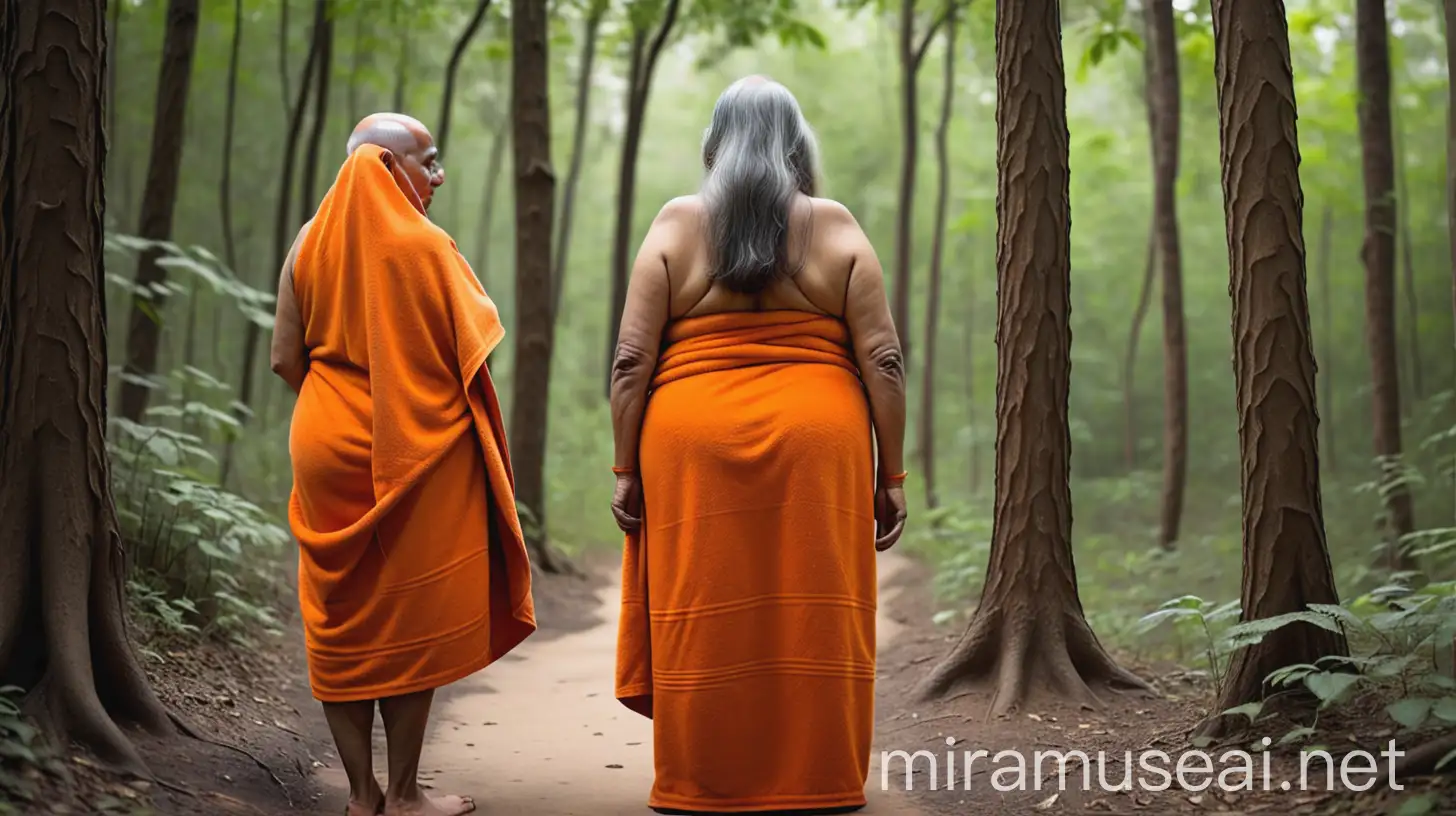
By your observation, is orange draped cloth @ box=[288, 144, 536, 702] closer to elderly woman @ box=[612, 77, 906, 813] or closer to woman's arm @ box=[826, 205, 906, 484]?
elderly woman @ box=[612, 77, 906, 813]

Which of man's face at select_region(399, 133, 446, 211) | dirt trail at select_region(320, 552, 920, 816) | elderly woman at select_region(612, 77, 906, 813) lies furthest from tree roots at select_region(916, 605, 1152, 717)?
man's face at select_region(399, 133, 446, 211)

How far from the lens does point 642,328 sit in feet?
14.4

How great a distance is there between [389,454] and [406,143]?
1.20m

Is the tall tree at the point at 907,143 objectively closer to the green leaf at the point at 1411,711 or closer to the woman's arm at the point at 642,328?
the woman's arm at the point at 642,328

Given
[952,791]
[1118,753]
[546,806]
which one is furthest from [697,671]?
[1118,753]

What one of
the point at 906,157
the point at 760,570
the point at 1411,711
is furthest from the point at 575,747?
the point at 906,157

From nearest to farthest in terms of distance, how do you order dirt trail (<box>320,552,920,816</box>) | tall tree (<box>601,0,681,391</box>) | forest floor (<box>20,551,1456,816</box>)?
forest floor (<box>20,551,1456,816</box>)
dirt trail (<box>320,552,920,816</box>)
tall tree (<box>601,0,681,391</box>)

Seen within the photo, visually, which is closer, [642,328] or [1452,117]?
[642,328]

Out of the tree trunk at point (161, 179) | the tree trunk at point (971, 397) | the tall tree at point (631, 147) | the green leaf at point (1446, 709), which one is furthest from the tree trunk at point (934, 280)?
the green leaf at point (1446, 709)

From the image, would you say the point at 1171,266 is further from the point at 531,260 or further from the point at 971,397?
the point at 971,397

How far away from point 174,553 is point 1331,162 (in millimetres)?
17749

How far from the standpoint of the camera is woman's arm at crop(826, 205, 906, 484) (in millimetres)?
4359

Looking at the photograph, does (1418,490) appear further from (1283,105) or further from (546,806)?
(546,806)

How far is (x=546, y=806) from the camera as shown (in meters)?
4.53
